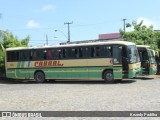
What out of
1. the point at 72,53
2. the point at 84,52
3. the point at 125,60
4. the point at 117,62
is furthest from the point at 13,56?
the point at 125,60

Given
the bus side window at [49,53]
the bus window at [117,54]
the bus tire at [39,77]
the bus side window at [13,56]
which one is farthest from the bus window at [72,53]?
the bus side window at [13,56]

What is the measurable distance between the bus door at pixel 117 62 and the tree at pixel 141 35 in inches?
585

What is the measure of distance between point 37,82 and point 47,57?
2.17 meters

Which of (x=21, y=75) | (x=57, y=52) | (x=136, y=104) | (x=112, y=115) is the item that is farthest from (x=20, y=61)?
(x=112, y=115)

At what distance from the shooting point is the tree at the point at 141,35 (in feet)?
136

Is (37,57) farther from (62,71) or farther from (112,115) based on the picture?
(112,115)

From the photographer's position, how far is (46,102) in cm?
1595

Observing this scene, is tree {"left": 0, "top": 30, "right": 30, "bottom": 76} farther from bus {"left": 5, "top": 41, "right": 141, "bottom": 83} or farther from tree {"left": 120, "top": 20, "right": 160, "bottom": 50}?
tree {"left": 120, "top": 20, "right": 160, "bottom": 50}

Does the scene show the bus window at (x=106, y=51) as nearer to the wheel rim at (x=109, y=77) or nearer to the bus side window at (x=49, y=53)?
the wheel rim at (x=109, y=77)

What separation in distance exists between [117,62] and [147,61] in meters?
4.50

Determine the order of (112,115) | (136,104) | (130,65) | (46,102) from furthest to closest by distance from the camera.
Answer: (130,65) < (46,102) < (136,104) < (112,115)

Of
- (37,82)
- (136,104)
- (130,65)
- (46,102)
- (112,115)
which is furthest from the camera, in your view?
(37,82)

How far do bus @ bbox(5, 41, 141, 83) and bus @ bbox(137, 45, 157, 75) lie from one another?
210 cm

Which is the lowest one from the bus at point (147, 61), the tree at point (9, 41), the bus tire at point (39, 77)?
the bus tire at point (39, 77)
